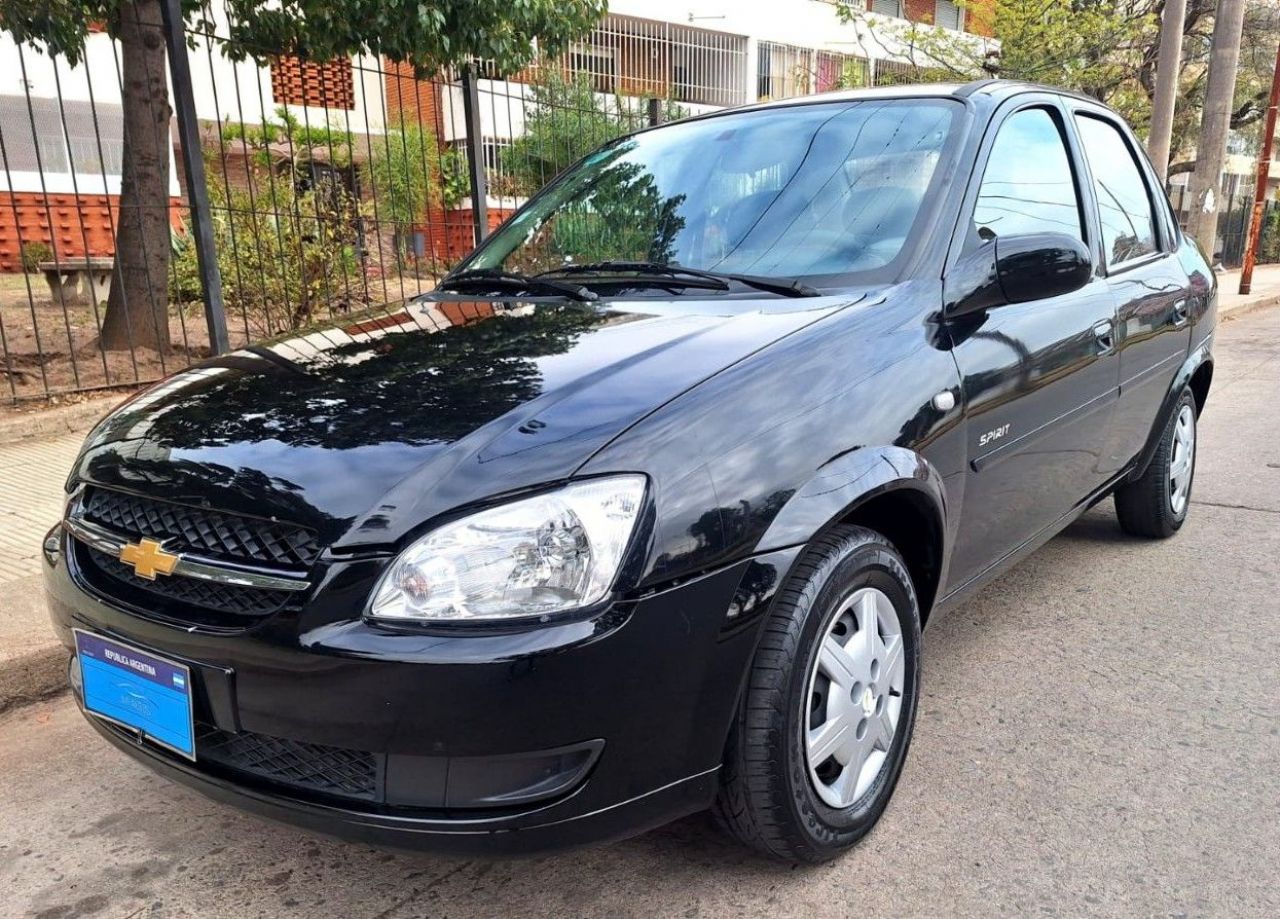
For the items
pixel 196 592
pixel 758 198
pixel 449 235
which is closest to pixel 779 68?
pixel 449 235

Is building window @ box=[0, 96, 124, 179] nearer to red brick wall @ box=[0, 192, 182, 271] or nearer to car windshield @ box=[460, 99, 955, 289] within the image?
red brick wall @ box=[0, 192, 182, 271]

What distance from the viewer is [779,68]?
25.5 meters

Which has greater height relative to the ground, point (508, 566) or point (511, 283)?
point (511, 283)

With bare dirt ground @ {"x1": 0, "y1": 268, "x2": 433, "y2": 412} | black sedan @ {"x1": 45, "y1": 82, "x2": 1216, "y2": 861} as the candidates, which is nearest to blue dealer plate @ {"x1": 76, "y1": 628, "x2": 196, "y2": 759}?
black sedan @ {"x1": 45, "y1": 82, "x2": 1216, "y2": 861}

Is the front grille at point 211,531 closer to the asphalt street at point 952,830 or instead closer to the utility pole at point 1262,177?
the asphalt street at point 952,830

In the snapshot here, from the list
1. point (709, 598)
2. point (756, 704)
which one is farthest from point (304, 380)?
point (756, 704)

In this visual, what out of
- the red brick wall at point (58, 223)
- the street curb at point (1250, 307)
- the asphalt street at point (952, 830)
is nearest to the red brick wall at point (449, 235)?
the asphalt street at point (952, 830)

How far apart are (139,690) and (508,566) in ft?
2.75

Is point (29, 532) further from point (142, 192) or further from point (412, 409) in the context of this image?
point (142, 192)

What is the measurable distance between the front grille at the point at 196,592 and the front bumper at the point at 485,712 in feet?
0.18

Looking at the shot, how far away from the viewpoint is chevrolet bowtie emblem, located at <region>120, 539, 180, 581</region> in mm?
1894

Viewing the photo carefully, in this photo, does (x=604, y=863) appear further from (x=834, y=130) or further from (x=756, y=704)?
(x=834, y=130)

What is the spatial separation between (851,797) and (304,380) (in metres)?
1.51

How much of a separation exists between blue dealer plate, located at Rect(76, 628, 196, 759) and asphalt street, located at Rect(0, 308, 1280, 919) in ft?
1.46
